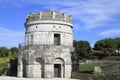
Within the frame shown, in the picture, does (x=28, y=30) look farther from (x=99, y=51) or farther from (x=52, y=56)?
(x=99, y=51)

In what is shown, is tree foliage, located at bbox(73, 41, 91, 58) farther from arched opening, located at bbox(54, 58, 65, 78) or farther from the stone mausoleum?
arched opening, located at bbox(54, 58, 65, 78)

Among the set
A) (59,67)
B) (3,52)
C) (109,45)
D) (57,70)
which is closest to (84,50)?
(109,45)

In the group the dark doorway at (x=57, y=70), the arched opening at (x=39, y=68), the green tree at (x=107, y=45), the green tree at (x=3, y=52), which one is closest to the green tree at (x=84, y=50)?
the green tree at (x=107, y=45)

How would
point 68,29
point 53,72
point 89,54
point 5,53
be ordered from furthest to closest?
1. point 5,53
2. point 89,54
3. point 68,29
4. point 53,72

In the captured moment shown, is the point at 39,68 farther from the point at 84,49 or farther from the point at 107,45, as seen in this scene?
the point at 107,45

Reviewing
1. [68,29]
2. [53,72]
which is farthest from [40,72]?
[68,29]

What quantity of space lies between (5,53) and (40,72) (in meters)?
94.4

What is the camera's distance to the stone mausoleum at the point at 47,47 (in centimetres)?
4172

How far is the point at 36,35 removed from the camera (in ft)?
144

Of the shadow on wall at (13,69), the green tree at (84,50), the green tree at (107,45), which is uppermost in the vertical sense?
the green tree at (107,45)

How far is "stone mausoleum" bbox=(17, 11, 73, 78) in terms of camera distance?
1642 inches

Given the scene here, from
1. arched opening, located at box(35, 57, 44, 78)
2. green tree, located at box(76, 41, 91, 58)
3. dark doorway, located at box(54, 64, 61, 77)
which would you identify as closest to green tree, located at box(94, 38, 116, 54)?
green tree, located at box(76, 41, 91, 58)

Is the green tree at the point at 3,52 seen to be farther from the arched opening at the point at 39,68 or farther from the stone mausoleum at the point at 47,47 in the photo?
the arched opening at the point at 39,68

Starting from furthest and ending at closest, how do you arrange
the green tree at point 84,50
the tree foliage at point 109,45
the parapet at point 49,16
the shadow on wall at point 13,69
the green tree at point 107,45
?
the tree foliage at point 109,45
the green tree at point 107,45
the green tree at point 84,50
the shadow on wall at point 13,69
the parapet at point 49,16
